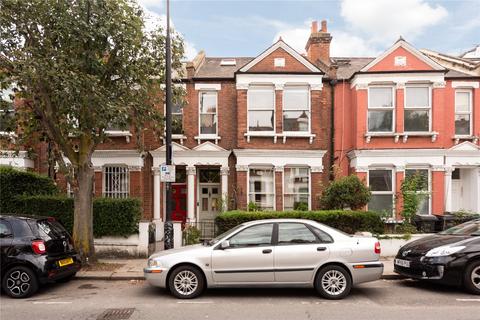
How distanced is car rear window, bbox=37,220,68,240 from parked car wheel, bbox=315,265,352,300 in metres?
5.37

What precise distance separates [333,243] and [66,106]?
656cm

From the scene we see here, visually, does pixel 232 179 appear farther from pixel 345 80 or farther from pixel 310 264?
pixel 310 264

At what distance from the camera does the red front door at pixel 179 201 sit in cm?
1653

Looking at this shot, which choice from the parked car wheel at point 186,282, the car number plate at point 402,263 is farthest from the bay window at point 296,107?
the parked car wheel at point 186,282

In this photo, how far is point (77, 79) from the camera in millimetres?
8703

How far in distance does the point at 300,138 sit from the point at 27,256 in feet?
34.9

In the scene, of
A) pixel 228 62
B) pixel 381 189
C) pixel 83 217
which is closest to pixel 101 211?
pixel 83 217

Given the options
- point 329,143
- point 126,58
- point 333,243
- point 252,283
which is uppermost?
point 126,58

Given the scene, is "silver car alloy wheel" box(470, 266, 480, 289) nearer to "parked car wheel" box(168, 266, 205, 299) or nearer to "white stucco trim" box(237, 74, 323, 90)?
"parked car wheel" box(168, 266, 205, 299)

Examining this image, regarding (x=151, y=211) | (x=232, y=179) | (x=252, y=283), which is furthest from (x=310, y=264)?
(x=151, y=211)

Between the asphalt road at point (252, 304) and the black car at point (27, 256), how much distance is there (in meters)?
0.30

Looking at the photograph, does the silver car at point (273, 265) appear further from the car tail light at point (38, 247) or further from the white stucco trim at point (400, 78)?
the white stucco trim at point (400, 78)

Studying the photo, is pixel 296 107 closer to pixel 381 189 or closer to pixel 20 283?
pixel 381 189

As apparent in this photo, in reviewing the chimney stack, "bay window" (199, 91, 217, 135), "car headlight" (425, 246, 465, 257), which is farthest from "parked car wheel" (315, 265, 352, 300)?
the chimney stack
